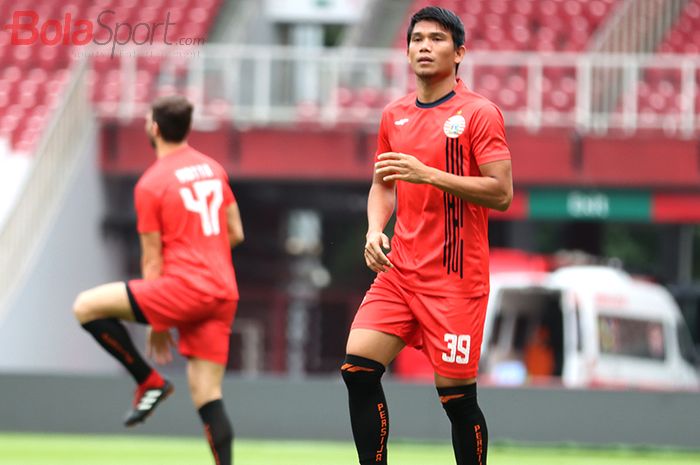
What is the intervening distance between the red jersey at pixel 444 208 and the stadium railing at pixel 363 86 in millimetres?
11917

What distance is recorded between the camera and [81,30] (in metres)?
21.3

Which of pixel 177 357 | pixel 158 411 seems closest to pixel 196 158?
pixel 158 411

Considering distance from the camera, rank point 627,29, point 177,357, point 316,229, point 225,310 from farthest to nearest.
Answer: point 316,229, point 177,357, point 627,29, point 225,310

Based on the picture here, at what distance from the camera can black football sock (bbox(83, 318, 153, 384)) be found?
295 inches

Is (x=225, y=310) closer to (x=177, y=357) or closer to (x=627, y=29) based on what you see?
(x=627, y=29)

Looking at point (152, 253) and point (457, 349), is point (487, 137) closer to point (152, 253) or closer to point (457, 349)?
point (457, 349)

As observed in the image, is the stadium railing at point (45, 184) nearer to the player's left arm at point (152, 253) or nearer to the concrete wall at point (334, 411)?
the concrete wall at point (334, 411)

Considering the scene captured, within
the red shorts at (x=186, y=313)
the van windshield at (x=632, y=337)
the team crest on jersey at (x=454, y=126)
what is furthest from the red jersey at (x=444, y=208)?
the van windshield at (x=632, y=337)

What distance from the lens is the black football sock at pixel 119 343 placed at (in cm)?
749

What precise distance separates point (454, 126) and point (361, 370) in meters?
1.09

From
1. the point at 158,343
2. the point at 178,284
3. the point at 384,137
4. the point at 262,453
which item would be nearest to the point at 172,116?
the point at 178,284

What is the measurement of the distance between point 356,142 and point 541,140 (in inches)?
93.6

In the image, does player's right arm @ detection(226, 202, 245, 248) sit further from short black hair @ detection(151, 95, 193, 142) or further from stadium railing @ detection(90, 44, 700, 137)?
stadium railing @ detection(90, 44, 700, 137)

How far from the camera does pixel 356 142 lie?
62.6 feet
